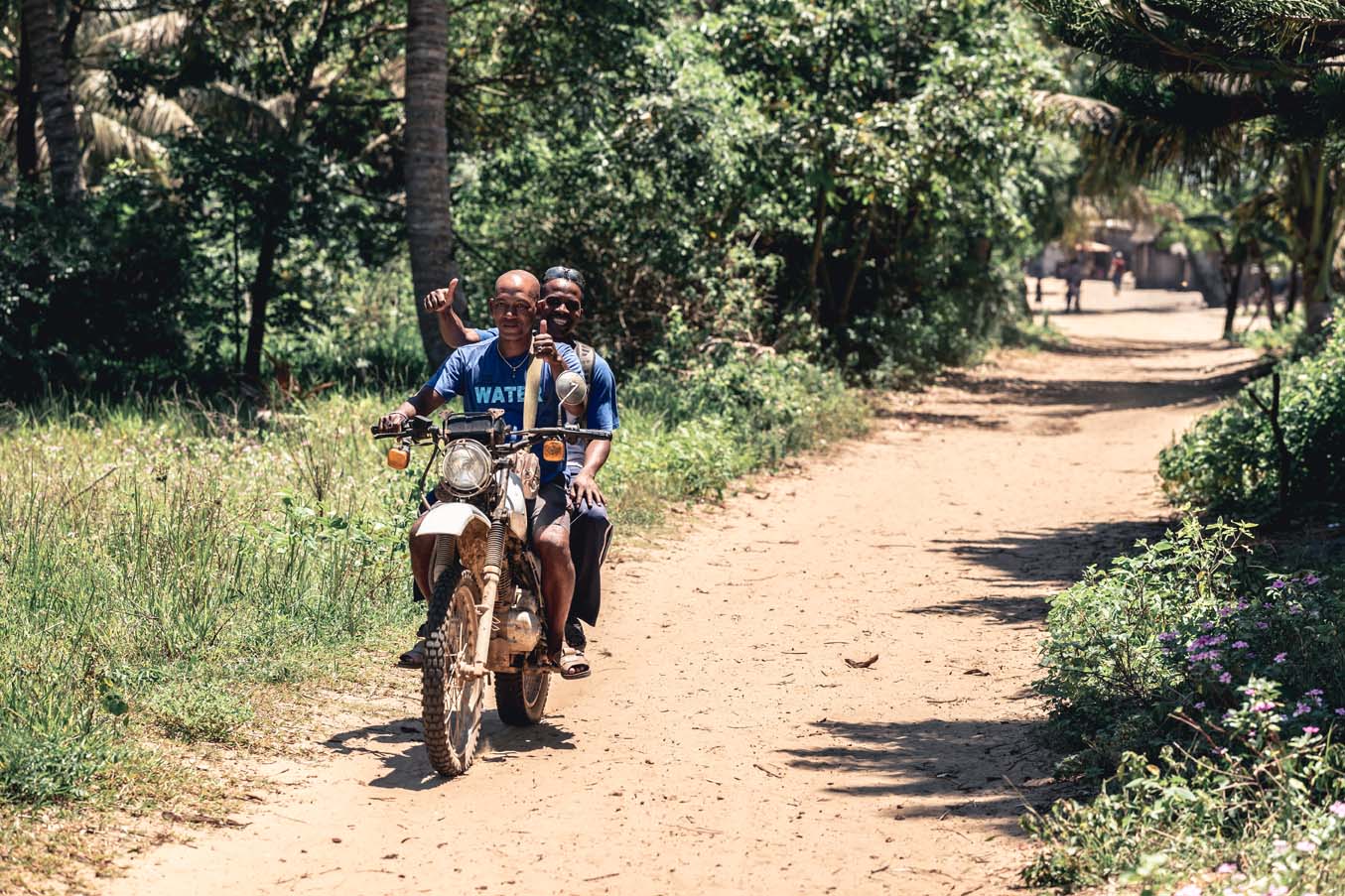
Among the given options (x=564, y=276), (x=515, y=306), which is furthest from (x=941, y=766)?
(x=564, y=276)

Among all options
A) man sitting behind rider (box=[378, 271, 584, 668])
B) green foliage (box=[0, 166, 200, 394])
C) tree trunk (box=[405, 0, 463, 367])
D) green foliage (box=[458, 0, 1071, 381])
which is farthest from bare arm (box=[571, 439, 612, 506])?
green foliage (box=[458, 0, 1071, 381])

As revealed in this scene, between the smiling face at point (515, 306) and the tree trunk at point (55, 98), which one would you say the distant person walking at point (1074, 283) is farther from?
the smiling face at point (515, 306)

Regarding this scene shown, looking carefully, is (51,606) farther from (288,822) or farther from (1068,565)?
(1068,565)

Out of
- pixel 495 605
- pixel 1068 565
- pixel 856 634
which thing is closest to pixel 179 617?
pixel 495 605

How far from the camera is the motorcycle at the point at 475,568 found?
5043 mm

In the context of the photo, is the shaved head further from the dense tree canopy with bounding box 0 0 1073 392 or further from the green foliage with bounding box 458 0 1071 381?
the green foliage with bounding box 458 0 1071 381

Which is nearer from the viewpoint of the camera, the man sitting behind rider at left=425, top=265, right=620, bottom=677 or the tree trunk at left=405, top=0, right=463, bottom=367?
the man sitting behind rider at left=425, top=265, right=620, bottom=677

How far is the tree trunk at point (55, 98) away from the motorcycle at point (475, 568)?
1023 centimetres

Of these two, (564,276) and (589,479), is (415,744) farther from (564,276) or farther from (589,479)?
(564,276)

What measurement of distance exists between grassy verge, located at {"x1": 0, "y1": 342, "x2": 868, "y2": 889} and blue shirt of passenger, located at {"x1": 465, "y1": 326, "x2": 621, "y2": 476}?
1.56 meters

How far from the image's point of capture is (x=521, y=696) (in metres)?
5.85

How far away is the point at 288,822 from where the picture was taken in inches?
188

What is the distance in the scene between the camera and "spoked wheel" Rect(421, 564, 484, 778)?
497 centimetres

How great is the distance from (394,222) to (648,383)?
4036 millimetres
